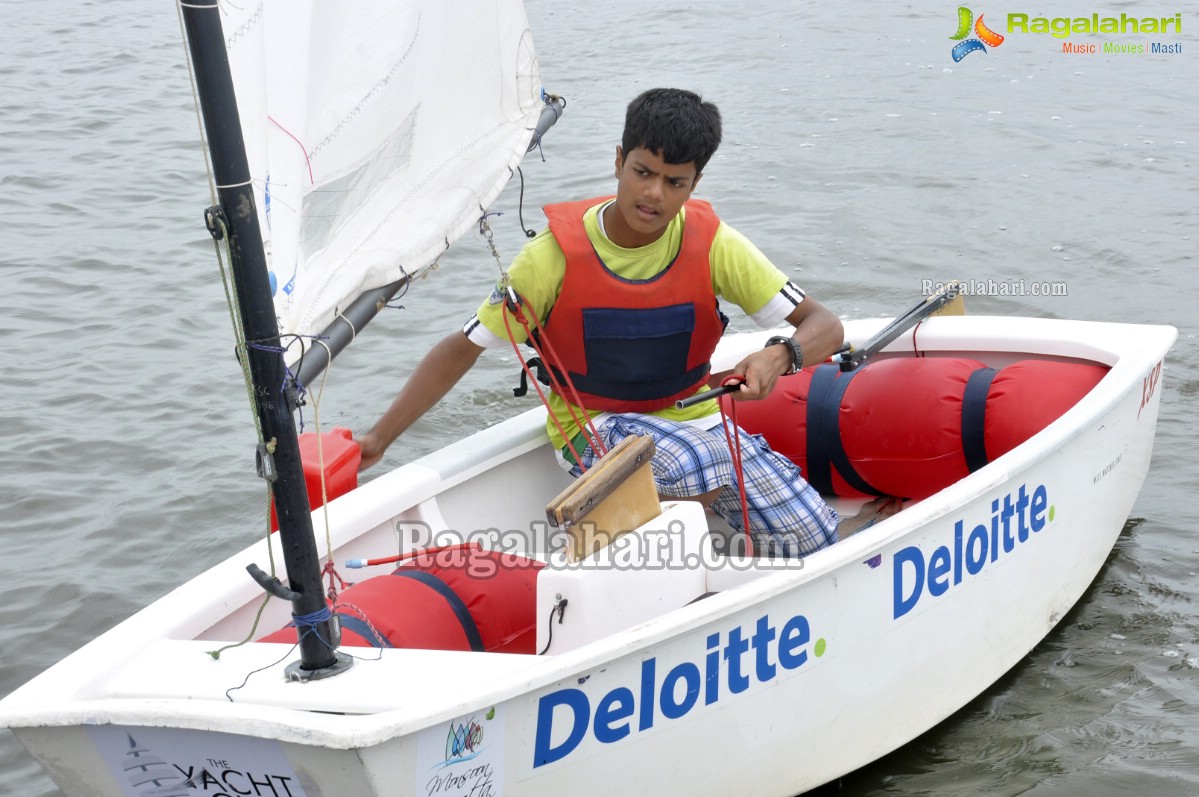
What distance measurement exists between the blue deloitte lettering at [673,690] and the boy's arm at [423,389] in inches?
33.3

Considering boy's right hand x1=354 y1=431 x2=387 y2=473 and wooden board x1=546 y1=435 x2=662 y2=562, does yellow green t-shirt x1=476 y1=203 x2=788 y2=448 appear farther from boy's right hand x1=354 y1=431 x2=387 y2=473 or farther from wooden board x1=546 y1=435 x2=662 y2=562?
wooden board x1=546 y1=435 x2=662 y2=562

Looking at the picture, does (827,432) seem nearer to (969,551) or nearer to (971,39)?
(969,551)

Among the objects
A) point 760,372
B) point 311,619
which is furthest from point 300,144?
point 760,372

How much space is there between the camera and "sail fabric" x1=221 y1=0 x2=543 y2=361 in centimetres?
203

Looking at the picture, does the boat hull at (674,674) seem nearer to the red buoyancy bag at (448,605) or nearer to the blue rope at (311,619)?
the blue rope at (311,619)

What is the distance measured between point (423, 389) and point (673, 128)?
773 millimetres

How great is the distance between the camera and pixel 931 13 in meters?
10.2

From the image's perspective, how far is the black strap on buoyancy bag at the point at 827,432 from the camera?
3.40 meters

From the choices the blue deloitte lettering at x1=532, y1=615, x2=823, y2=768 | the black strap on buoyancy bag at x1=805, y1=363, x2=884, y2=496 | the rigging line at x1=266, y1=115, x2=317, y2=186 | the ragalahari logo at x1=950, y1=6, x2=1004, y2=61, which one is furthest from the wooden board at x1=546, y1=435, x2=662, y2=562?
the ragalahari logo at x1=950, y1=6, x2=1004, y2=61

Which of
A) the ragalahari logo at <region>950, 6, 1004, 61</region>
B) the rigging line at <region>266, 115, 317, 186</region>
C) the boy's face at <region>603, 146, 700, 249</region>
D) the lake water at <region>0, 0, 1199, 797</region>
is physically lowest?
the lake water at <region>0, 0, 1199, 797</region>

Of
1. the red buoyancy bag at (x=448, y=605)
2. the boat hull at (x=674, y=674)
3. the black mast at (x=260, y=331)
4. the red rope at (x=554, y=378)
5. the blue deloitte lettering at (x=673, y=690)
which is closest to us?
the black mast at (x=260, y=331)

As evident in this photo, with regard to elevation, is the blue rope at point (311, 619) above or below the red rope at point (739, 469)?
above

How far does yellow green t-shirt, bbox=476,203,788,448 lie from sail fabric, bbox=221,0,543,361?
0.16 meters

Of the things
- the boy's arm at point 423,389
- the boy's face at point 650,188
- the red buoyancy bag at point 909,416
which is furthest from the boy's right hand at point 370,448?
the red buoyancy bag at point 909,416
